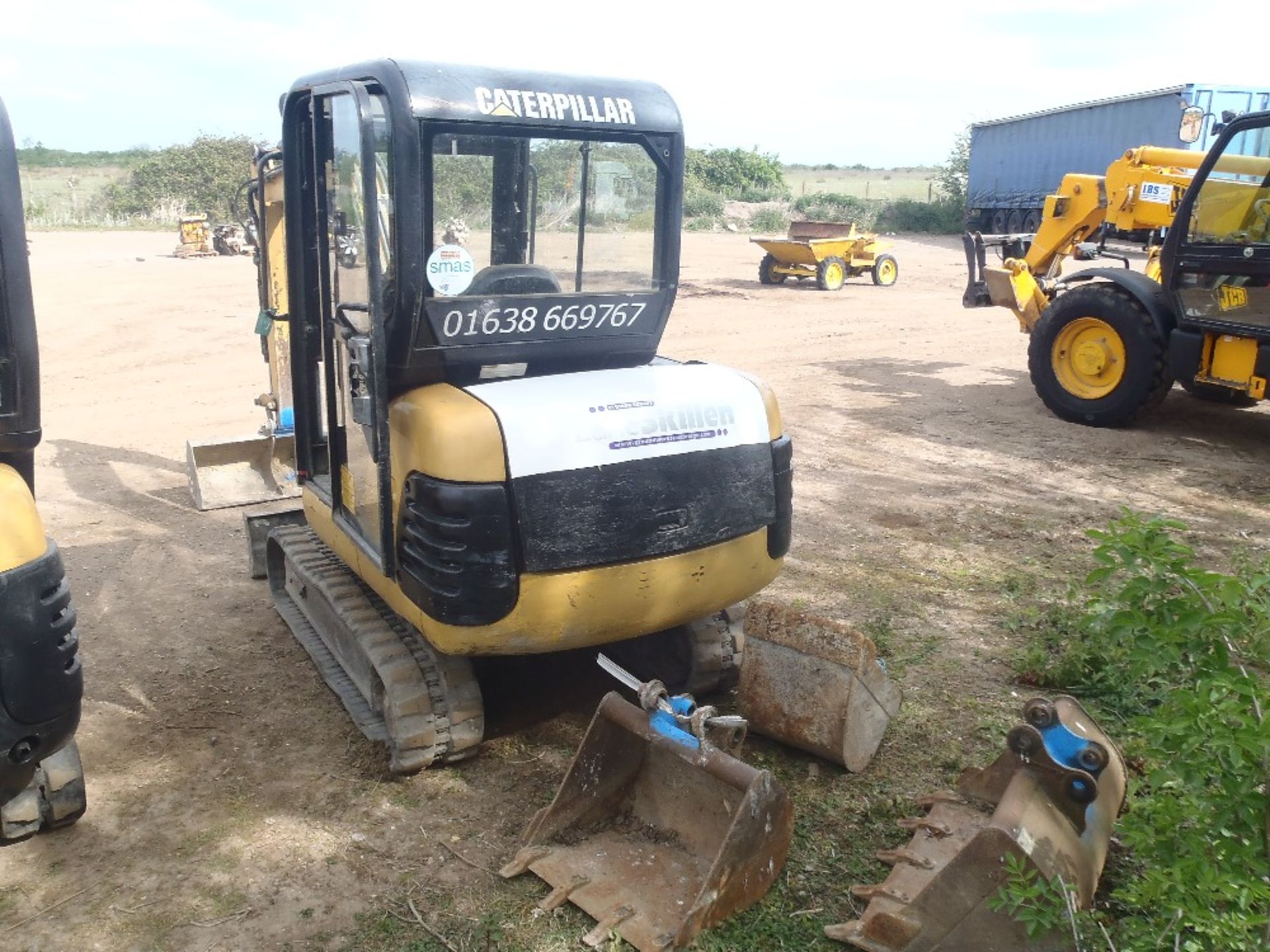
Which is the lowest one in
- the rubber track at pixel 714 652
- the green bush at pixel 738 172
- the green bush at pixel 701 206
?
the rubber track at pixel 714 652

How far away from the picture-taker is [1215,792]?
96.1 inches

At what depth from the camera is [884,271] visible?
20188 mm

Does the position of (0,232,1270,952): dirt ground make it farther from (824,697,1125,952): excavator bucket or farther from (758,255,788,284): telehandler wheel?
(758,255,788,284): telehandler wheel

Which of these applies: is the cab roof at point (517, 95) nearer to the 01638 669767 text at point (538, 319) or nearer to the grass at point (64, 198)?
the 01638 669767 text at point (538, 319)

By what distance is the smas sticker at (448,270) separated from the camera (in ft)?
11.6

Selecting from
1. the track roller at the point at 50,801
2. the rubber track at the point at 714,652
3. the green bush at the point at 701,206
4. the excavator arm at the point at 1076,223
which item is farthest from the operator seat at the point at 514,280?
the green bush at the point at 701,206

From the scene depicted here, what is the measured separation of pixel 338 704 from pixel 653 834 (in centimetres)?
157

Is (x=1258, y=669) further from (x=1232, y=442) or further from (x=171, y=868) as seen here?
(x=1232, y=442)

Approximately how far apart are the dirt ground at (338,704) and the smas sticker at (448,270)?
1710mm

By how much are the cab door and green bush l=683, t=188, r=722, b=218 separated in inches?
1272

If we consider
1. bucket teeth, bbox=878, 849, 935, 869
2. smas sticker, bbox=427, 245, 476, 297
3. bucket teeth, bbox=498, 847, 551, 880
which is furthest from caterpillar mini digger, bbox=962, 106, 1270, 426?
bucket teeth, bbox=498, 847, 551, 880

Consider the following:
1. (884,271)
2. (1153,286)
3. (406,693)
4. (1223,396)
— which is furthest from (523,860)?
(884,271)

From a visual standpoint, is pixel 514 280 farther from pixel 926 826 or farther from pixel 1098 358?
pixel 1098 358

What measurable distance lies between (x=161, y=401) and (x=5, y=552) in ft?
26.4
